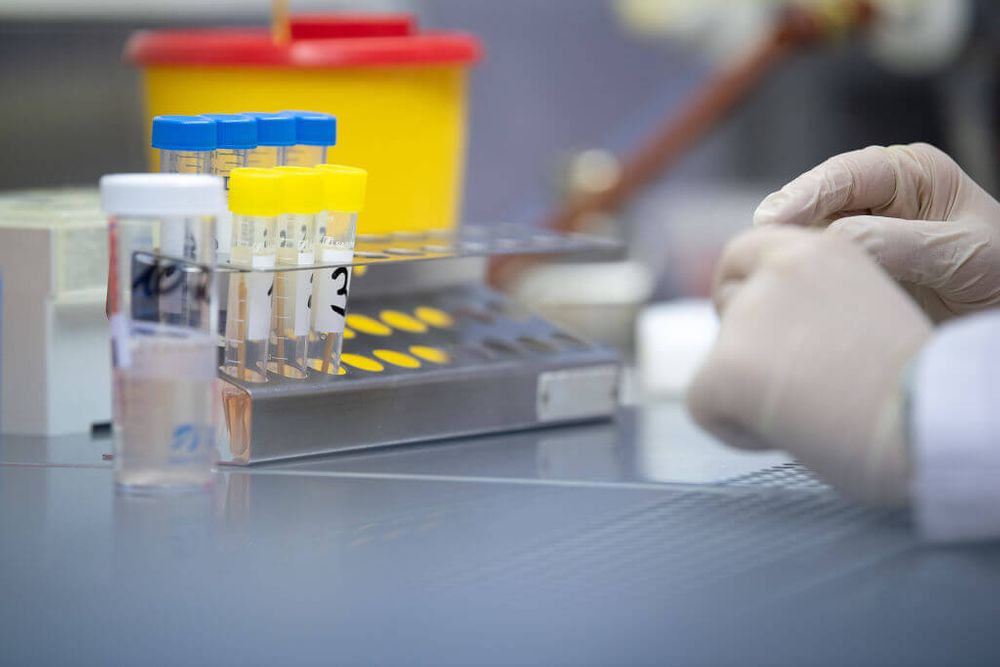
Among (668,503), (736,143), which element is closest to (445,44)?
(668,503)

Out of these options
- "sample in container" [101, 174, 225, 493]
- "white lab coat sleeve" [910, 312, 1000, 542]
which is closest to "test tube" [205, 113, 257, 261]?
"sample in container" [101, 174, 225, 493]

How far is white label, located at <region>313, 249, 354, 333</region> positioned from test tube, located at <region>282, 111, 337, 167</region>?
0.14 meters

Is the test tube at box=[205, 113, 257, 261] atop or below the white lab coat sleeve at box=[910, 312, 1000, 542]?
atop

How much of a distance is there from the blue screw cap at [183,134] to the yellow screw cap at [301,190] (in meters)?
0.07

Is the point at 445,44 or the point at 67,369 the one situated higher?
the point at 445,44

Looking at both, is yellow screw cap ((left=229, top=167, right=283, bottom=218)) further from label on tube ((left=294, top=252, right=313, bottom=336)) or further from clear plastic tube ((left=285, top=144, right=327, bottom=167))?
clear plastic tube ((left=285, top=144, right=327, bottom=167))

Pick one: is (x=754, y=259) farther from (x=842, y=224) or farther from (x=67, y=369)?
(x=67, y=369)

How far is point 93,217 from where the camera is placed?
1.32 meters

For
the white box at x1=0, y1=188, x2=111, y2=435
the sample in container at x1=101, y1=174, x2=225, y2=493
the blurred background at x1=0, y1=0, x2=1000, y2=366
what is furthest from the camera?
the blurred background at x1=0, y1=0, x2=1000, y2=366

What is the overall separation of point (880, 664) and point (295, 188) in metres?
0.61

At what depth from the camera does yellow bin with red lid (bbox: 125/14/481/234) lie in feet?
4.69

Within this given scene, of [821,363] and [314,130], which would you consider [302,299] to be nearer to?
[314,130]

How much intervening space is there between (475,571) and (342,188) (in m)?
0.41

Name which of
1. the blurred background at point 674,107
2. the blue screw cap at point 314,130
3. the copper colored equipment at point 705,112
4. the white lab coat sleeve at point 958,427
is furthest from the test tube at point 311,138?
the copper colored equipment at point 705,112
